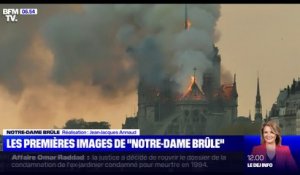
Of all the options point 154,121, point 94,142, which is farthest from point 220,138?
point 94,142

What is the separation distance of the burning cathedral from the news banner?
13.8 inches

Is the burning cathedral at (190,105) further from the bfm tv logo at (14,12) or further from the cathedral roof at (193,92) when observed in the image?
the bfm tv logo at (14,12)

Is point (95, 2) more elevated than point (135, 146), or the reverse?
point (95, 2)

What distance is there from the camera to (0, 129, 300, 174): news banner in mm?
13938

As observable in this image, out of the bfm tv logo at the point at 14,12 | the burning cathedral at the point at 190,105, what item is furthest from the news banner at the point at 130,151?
the bfm tv logo at the point at 14,12

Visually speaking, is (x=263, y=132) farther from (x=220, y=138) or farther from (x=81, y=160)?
(x=81, y=160)

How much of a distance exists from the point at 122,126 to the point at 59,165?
1.66 metres

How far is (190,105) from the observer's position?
47.6 feet

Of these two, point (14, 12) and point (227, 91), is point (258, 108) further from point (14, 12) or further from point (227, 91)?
point (14, 12)

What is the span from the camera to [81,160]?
552 inches

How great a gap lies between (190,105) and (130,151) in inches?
70.3

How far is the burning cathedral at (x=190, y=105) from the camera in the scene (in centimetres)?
1429

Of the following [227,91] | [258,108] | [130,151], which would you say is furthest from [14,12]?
[258,108]

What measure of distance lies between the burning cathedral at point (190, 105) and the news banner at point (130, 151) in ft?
1.15
